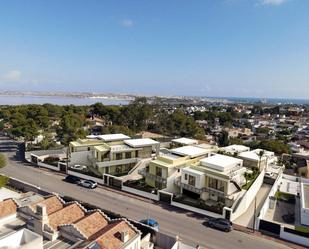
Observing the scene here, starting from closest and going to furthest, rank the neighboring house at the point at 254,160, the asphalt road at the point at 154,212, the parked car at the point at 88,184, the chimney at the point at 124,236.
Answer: the chimney at the point at 124,236
the asphalt road at the point at 154,212
the parked car at the point at 88,184
the neighboring house at the point at 254,160

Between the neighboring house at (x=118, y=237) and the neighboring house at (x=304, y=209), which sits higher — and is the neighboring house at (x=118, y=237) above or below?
above

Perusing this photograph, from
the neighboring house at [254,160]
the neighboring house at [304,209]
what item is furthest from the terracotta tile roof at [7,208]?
the neighboring house at [254,160]

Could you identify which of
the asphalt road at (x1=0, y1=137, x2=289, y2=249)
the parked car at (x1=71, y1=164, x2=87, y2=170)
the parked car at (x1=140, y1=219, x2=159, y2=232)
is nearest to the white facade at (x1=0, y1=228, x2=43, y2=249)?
the parked car at (x1=140, y1=219, x2=159, y2=232)

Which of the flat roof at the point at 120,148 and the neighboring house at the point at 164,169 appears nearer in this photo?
the neighboring house at the point at 164,169

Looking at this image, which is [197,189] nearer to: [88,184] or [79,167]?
[88,184]

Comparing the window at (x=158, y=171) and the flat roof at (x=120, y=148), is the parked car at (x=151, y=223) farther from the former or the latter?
the flat roof at (x=120, y=148)

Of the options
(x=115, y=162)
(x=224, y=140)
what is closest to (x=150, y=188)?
(x=115, y=162)
